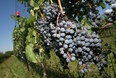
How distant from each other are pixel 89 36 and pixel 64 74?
3.88 metres

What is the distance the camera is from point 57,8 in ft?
9.84

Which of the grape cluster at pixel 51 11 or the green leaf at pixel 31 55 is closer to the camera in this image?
the grape cluster at pixel 51 11

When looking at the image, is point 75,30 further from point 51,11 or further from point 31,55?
point 31,55

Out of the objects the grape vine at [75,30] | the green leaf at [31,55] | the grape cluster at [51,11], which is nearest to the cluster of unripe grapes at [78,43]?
the grape vine at [75,30]

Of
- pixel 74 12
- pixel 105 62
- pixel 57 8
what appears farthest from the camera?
pixel 74 12

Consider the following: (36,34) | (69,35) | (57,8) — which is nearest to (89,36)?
(69,35)

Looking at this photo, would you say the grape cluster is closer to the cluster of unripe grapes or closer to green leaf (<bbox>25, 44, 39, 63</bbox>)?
the cluster of unripe grapes

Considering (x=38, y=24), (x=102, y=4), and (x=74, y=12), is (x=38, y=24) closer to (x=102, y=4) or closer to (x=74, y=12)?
(x=74, y=12)

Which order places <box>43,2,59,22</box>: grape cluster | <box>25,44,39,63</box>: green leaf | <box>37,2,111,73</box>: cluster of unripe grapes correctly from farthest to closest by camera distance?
<box>25,44,39,63</box>: green leaf < <box>43,2,59,22</box>: grape cluster < <box>37,2,111,73</box>: cluster of unripe grapes

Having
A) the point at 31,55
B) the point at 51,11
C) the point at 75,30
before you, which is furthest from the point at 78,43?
the point at 31,55

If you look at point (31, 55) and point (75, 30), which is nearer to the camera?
point (75, 30)

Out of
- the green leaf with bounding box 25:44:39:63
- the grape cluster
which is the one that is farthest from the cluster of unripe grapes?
the green leaf with bounding box 25:44:39:63

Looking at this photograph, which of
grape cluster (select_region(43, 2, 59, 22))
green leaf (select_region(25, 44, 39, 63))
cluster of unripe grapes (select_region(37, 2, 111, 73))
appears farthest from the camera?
green leaf (select_region(25, 44, 39, 63))

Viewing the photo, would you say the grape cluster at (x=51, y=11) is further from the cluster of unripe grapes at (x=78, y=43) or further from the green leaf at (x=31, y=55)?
the green leaf at (x=31, y=55)
